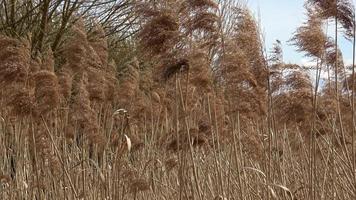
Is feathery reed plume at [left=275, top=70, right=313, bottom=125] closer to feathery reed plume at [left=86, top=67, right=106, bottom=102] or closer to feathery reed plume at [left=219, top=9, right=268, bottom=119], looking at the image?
feathery reed plume at [left=219, top=9, right=268, bottom=119]

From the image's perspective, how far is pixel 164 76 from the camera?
3.66 m

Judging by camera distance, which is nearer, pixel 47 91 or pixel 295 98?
pixel 47 91

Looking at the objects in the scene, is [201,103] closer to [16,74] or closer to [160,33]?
[16,74]

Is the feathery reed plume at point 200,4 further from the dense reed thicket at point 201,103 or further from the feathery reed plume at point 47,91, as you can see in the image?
the feathery reed plume at point 47,91

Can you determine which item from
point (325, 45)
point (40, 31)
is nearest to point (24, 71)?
point (325, 45)

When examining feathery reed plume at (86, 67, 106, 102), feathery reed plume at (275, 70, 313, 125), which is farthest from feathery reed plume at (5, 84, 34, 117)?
feathery reed plume at (275, 70, 313, 125)

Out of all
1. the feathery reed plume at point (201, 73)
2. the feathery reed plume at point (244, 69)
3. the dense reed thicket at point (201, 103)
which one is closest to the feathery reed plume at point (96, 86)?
the dense reed thicket at point (201, 103)

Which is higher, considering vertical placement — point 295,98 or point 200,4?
point 200,4

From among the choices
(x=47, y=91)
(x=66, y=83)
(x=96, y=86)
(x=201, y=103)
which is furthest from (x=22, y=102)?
(x=201, y=103)

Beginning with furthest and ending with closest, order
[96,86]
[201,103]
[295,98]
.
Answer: [201,103] → [96,86] → [295,98]

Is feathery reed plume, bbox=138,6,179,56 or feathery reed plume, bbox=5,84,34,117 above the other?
feathery reed plume, bbox=138,6,179,56

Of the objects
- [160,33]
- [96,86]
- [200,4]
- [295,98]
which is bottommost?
[295,98]

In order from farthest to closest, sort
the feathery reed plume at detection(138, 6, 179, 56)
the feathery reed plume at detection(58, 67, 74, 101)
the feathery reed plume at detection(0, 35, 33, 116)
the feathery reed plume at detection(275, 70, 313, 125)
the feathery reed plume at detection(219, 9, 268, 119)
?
the feathery reed plume at detection(58, 67, 74, 101) → the feathery reed plume at detection(275, 70, 313, 125) → the feathery reed plume at detection(219, 9, 268, 119) → the feathery reed plume at detection(0, 35, 33, 116) → the feathery reed plume at detection(138, 6, 179, 56)

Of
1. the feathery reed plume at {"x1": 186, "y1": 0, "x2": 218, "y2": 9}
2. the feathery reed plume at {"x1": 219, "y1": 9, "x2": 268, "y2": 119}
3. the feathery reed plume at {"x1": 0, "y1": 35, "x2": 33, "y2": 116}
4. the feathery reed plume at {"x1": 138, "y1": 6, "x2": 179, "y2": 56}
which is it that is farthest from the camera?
the feathery reed plume at {"x1": 219, "y1": 9, "x2": 268, "y2": 119}
